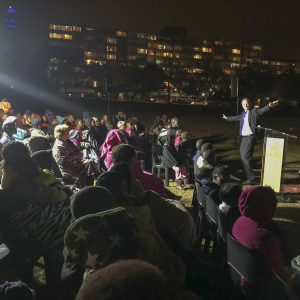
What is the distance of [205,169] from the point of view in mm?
5918

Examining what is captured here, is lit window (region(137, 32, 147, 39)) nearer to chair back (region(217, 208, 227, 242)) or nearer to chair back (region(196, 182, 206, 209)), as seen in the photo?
chair back (region(196, 182, 206, 209))

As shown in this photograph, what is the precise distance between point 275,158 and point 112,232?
6.39 metres

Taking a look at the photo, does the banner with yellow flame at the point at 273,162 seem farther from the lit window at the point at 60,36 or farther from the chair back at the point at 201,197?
the lit window at the point at 60,36

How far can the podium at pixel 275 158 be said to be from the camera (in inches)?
307

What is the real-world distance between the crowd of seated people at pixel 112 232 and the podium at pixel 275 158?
2490mm

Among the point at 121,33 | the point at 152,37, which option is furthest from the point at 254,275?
the point at 152,37

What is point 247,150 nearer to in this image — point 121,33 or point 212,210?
point 212,210

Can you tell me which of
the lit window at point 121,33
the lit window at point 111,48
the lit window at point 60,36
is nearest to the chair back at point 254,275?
the lit window at point 111,48

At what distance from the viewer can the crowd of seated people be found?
6.28 feet

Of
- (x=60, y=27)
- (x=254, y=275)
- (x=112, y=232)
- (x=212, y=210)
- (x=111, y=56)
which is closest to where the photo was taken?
(x=112, y=232)

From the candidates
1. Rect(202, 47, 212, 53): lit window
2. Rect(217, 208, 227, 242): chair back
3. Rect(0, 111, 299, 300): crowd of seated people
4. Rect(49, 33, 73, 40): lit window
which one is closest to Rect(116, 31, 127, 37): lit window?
Rect(49, 33, 73, 40): lit window

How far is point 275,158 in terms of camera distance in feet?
26.0

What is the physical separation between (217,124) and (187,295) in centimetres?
2800

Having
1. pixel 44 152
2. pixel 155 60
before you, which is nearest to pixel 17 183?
pixel 44 152
